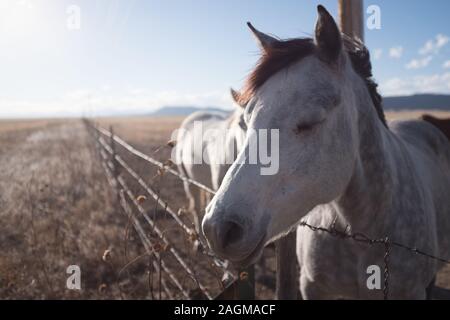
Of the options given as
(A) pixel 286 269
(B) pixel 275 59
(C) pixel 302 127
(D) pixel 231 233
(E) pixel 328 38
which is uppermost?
(E) pixel 328 38

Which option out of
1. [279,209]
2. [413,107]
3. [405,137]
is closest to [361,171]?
[279,209]

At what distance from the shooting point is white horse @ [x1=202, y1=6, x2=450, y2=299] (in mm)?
1458

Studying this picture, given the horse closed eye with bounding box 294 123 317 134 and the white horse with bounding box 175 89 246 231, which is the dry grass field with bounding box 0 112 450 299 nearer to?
the white horse with bounding box 175 89 246 231

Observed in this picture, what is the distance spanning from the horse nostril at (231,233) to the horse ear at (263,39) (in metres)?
1.06

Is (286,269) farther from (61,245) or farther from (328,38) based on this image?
(61,245)

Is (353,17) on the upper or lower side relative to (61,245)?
upper

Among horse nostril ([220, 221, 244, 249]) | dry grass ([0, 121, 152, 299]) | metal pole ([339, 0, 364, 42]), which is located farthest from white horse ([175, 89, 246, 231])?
horse nostril ([220, 221, 244, 249])

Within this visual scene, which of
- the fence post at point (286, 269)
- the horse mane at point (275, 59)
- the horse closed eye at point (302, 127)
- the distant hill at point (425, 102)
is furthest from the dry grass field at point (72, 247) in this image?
the distant hill at point (425, 102)

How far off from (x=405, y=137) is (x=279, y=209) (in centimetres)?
246

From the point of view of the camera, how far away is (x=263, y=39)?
1.93 metres

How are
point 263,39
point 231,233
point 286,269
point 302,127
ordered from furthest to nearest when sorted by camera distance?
point 286,269
point 263,39
point 302,127
point 231,233

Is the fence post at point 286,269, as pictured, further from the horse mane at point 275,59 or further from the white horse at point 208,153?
the white horse at point 208,153

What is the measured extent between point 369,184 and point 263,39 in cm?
113

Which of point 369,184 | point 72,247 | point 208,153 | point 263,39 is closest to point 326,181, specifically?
point 369,184
